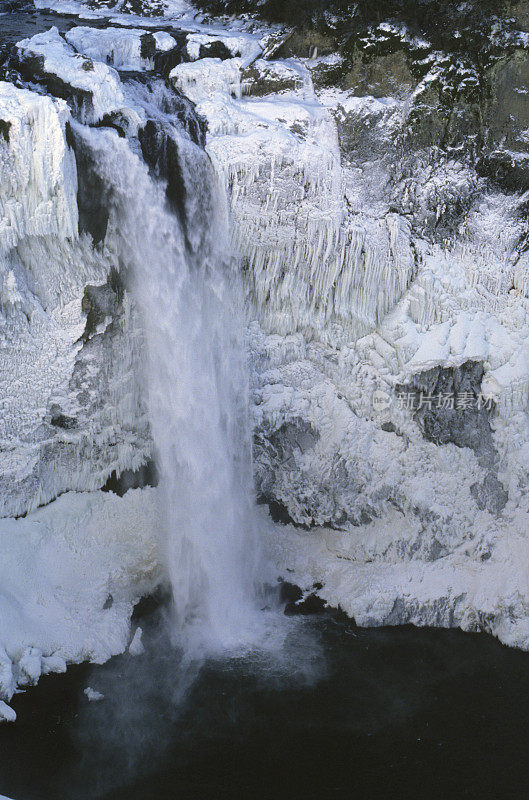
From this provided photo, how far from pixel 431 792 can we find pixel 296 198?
18.7 ft

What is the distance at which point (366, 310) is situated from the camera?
842 centimetres

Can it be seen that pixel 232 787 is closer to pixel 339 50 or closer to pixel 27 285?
pixel 27 285

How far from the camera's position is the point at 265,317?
8438 millimetres

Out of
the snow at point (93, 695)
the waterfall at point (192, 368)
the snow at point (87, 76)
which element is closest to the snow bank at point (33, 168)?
the waterfall at point (192, 368)

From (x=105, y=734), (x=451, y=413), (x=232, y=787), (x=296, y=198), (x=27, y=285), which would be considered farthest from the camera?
(x=451, y=413)

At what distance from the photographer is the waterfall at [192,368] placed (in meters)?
7.66

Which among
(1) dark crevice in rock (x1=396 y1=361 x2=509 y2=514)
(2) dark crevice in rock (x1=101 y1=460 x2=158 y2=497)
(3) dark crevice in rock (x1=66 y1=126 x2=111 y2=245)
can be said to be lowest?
(2) dark crevice in rock (x1=101 y1=460 x2=158 y2=497)

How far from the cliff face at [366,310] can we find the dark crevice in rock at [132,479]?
9 centimetres

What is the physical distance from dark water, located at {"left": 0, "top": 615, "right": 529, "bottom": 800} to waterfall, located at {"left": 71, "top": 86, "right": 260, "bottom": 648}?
2.54 ft

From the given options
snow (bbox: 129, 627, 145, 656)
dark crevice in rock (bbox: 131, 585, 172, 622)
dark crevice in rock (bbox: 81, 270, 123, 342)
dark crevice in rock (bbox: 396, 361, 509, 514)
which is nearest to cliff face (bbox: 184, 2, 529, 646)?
dark crevice in rock (bbox: 396, 361, 509, 514)

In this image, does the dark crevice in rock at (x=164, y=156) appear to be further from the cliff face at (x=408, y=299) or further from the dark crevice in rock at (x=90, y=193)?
the cliff face at (x=408, y=299)

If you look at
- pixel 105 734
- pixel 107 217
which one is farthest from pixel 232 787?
pixel 107 217

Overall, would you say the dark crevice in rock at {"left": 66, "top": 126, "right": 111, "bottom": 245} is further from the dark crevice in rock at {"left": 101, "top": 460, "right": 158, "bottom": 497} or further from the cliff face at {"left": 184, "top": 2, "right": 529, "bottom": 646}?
the dark crevice in rock at {"left": 101, "top": 460, "right": 158, "bottom": 497}

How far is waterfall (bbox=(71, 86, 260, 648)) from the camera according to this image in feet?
25.1
